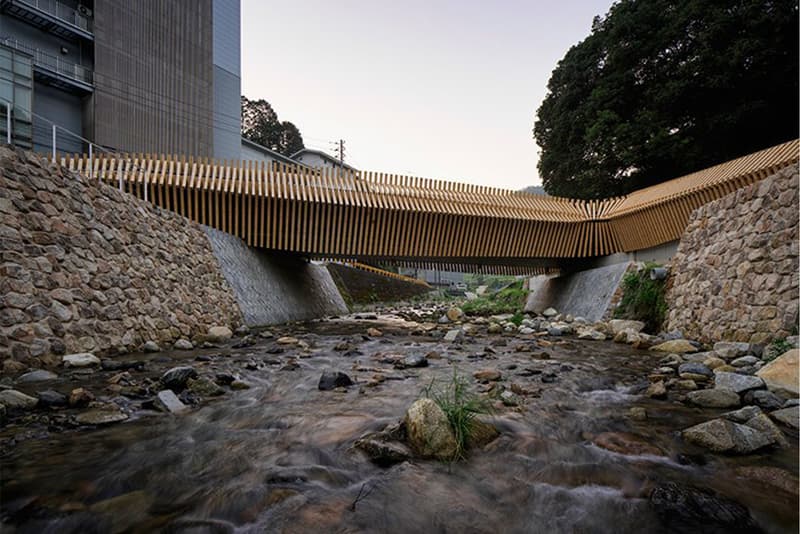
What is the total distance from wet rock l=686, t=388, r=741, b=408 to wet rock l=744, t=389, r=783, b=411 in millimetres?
96

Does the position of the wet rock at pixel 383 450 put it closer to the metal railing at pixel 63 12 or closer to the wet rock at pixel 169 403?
the wet rock at pixel 169 403

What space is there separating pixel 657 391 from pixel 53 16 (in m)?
23.5

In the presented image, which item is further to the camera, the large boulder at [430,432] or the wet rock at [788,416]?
the wet rock at [788,416]

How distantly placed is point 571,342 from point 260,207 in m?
8.32

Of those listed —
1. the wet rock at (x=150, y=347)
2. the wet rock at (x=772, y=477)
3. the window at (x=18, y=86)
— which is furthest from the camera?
the window at (x=18, y=86)

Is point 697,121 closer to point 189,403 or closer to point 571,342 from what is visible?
point 571,342

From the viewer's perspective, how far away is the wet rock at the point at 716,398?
3.15 meters

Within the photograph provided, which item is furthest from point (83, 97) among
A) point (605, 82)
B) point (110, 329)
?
point (605, 82)

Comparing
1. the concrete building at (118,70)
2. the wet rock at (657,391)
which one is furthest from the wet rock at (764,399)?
the concrete building at (118,70)

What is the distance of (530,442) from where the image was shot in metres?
2.50

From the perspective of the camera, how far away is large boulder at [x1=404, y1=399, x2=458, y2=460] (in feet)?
7.35

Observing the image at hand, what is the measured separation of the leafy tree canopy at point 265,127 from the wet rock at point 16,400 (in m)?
33.8

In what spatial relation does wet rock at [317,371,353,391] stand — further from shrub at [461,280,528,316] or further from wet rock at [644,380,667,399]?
shrub at [461,280,528,316]

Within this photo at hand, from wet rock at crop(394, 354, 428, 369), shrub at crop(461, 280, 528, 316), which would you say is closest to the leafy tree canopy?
shrub at crop(461, 280, 528, 316)
